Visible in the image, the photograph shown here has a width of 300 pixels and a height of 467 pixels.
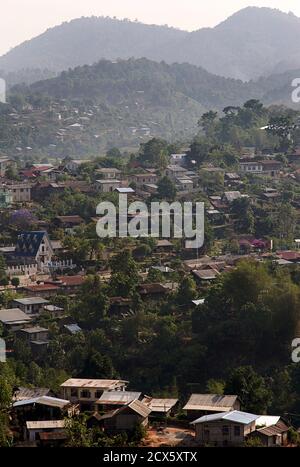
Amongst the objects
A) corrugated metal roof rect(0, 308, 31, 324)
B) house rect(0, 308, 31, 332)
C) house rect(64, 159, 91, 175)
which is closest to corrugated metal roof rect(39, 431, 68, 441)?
house rect(0, 308, 31, 332)

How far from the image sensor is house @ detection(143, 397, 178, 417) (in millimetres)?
12383

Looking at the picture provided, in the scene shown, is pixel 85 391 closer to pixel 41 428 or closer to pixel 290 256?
pixel 41 428

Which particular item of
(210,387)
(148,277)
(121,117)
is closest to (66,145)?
(121,117)

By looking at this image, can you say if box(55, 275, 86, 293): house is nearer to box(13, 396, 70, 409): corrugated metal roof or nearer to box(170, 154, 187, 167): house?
box(13, 396, 70, 409): corrugated metal roof

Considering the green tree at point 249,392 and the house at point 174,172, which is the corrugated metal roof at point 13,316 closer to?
the green tree at point 249,392

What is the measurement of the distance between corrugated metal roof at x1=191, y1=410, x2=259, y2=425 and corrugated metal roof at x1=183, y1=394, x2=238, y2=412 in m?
0.44

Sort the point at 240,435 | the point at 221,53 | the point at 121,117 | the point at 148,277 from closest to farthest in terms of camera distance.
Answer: the point at 240,435, the point at 148,277, the point at 121,117, the point at 221,53

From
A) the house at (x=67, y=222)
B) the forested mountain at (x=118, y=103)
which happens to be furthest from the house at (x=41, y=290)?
the forested mountain at (x=118, y=103)

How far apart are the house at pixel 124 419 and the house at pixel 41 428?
504 millimetres

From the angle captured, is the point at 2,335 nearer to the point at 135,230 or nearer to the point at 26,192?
the point at 135,230

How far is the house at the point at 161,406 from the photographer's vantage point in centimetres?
1238

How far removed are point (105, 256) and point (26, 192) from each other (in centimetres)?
507

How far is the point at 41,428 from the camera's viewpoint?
37.2 feet

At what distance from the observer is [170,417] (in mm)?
12312
